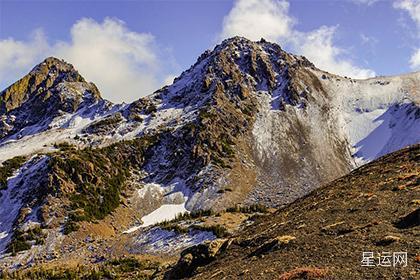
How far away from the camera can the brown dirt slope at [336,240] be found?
2136 cm

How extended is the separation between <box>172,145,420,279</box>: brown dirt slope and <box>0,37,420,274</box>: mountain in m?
44.1

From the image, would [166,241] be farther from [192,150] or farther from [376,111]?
[376,111]

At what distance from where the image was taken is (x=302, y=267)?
22531 mm

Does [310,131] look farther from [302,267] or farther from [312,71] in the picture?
[302,267]

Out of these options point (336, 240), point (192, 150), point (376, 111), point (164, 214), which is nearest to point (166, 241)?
point (164, 214)

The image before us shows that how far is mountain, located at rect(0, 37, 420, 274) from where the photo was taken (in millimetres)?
96625

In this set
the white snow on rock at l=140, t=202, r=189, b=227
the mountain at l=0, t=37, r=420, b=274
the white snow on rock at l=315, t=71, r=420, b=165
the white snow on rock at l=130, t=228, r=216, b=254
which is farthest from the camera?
the white snow on rock at l=315, t=71, r=420, b=165

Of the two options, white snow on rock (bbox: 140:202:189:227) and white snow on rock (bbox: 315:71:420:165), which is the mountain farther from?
white snow on rock (bbox: 315:71:420:165)

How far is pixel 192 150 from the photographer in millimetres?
130750

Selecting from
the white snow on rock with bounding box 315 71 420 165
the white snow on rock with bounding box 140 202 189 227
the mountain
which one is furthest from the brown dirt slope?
the white snow on rock with bounding box 315 71 420 165

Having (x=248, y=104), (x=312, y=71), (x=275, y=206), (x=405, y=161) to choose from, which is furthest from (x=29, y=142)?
(x=405, y=161)

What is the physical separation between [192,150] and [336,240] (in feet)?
349

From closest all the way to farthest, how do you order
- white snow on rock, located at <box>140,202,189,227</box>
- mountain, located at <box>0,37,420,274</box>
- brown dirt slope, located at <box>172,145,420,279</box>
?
brown dirt slope, located at <box>172,145,420,279</box> < mountain, located at <box>0,37,420,274</box> < white snow on rock, located at <box>140,202,189,227</box>

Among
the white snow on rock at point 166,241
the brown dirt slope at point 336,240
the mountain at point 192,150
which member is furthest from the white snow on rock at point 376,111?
the brown dirt slope at point 336,240
